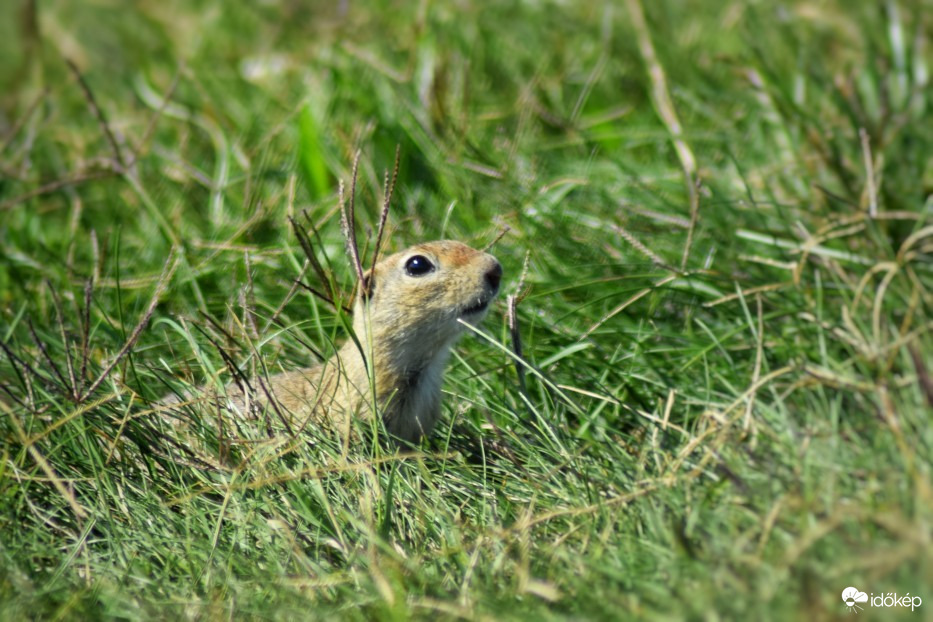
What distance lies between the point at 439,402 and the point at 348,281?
62 cm

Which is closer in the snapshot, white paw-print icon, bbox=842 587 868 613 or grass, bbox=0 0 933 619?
white paw-print icon, bbox=842 587 868 613

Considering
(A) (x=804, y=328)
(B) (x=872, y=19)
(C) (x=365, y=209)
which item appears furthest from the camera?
(B) (x=872, y=19)

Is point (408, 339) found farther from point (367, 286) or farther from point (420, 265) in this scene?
point (367, 286)

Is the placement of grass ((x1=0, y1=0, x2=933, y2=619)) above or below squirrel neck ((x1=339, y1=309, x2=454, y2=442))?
above

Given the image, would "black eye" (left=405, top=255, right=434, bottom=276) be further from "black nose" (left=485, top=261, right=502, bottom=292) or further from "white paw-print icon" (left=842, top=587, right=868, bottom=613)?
"white paw-print icon" (left=842, top=587, right=868, bottom=613)

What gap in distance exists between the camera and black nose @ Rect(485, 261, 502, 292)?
255 centimetres

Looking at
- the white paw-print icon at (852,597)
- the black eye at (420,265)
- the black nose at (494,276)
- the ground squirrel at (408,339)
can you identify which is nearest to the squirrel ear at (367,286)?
the ground squirrel at (408,339)

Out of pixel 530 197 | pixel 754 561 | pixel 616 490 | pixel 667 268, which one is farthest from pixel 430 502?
pixel 530 197

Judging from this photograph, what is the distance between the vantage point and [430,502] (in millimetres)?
2152

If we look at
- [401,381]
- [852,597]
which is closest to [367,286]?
[401,381]

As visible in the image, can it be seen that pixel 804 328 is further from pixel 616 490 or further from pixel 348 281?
pixel 348 281

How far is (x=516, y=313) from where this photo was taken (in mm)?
2691

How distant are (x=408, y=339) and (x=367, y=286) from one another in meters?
0.36

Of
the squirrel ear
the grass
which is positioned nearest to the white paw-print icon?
the grass
